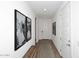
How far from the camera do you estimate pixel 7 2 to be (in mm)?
2207

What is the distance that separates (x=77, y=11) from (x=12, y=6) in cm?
169

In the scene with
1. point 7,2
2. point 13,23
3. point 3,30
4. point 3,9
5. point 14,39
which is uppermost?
point 7,2

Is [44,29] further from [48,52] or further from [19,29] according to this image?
[19,29]

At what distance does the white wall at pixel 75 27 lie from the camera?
241cm

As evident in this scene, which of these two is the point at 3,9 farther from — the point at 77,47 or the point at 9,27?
the point at 77,47

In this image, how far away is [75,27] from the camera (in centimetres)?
246

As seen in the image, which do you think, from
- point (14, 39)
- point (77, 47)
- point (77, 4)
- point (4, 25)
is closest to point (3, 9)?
point (4, 25)

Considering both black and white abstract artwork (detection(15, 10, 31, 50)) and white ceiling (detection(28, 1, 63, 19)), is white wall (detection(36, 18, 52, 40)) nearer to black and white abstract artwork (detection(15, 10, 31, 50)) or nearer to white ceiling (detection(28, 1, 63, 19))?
white ceiling (detection(28, 1, 63, 19))

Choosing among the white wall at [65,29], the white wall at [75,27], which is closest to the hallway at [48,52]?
the white wall at [65,29]

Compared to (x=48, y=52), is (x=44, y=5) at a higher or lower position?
higher

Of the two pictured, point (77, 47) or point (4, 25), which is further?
point (77, 47)

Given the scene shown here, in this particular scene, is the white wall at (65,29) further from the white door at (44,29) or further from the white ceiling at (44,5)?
the white door at (44,29)

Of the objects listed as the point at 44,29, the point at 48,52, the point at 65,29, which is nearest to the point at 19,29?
the point at 65,29

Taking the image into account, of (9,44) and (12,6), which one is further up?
(12,6)
